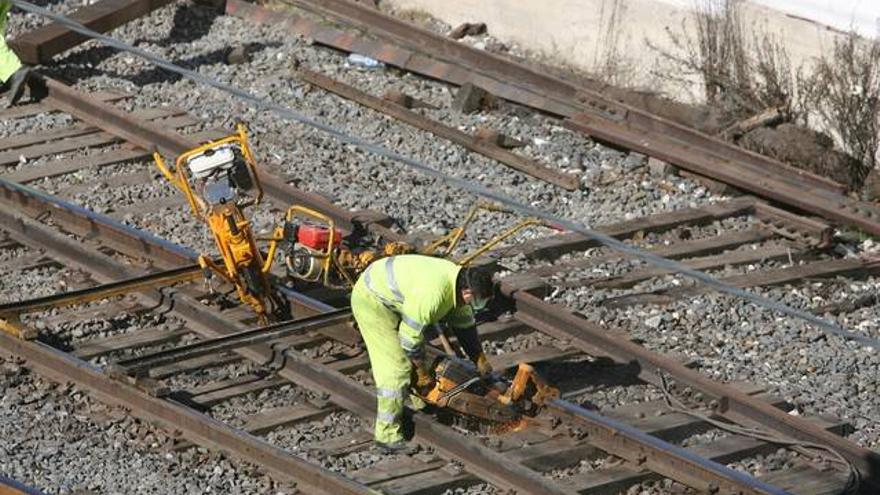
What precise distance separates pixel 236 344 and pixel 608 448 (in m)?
2.37

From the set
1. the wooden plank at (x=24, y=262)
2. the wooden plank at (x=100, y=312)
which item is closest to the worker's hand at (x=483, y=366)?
the wooden plank at (x=100, y=312)

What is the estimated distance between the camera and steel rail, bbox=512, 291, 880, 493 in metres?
11.6

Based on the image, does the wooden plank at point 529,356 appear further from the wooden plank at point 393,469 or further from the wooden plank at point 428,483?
the wooden plank at point 428,483

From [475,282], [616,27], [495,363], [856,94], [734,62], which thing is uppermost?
[856,94]

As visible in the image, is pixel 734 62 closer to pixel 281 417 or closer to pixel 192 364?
pixel 192 364

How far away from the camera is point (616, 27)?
18.3 m

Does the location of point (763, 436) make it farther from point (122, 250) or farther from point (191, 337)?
point (122, 250)

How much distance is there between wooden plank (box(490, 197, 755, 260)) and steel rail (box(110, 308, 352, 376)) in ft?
6.60

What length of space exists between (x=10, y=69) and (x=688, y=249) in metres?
5.96

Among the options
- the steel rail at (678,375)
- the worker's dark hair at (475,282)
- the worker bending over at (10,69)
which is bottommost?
the worker bending over at (10,69)

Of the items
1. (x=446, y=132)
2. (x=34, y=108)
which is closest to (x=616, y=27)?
(x=446, y=132)

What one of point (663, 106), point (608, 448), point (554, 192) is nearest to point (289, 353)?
point (608, 448)

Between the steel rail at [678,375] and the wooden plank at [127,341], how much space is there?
2264 mm

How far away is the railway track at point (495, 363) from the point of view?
11.4m
